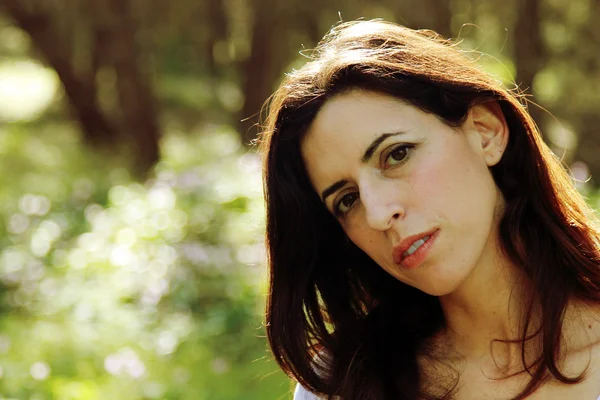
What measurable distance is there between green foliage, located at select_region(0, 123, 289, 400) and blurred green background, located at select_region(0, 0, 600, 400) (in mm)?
16

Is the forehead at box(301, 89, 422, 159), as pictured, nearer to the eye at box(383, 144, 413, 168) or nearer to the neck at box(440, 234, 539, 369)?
the eye at box(383, 144, 413, 168)

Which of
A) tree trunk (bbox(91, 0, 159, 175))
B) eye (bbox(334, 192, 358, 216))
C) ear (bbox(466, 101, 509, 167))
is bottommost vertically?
tree trunk (bbox(91, 0, 159, 175))

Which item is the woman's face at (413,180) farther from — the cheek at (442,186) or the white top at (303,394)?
the white top at (303,394)

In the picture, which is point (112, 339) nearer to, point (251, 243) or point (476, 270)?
point (251, 243)

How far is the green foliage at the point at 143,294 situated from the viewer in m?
5.07

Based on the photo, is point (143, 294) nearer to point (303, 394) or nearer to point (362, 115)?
point (303, 394)

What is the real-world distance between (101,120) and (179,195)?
24.1 ft

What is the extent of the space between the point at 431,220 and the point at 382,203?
0.14 m

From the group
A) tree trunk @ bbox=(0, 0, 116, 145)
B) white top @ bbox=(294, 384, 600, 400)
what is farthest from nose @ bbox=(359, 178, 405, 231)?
tree trunk @ bbox=(0, 0, 116, 145)

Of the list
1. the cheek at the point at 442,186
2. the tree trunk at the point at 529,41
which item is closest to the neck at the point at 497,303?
the cheek at the point at 442,186

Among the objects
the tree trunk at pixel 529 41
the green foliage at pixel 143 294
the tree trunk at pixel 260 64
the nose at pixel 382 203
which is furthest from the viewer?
the tree trunk at pixel 260 64

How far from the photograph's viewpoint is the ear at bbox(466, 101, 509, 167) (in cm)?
260

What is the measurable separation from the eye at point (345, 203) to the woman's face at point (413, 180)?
0.14 ft

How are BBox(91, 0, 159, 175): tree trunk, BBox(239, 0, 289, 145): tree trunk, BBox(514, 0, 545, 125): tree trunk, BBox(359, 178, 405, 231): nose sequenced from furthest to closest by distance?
BBox(239, 0, 289, 145): tree trunk → BBox(91, 0, 159, 175): tree trunk → BBox(514, 0, 545, 125): tree trunk → BBox(359, 178, 405, 231): nose
